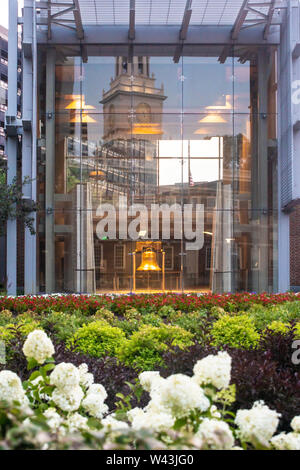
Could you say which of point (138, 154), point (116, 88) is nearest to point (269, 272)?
point (138, 154)

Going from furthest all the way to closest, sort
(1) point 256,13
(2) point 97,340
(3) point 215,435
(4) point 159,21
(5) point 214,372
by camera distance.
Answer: (4) point 159,21 → (1) point 256,13 → (2) point 97,340 → (5) point 214,372 → (3) point 215,435

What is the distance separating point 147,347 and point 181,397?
3.60m

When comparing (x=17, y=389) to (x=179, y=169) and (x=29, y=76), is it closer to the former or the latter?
(x=179, y=169)

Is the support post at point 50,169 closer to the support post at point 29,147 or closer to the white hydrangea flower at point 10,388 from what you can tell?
the support post at point 29,147

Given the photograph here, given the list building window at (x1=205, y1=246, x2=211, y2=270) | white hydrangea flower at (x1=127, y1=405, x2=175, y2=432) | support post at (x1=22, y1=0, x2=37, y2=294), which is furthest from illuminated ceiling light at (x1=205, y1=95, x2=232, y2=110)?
white hydrangea flower at (x1=127, y1=405, x2=175, y2=432)

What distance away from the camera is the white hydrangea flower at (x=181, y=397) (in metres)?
1.90

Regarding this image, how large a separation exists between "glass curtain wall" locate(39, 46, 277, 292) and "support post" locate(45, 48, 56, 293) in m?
0.04

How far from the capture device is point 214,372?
2102 millimetres

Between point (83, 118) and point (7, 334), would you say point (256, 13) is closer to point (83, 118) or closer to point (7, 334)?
point (83, 118)

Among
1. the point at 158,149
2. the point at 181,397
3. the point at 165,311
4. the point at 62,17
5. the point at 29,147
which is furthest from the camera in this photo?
the point at 158,149

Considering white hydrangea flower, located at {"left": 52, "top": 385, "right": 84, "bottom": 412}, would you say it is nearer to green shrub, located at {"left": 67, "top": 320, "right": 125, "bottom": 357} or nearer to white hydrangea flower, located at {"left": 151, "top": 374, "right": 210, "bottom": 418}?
white hydrangea flower, located at {"left": 151, "top": 374, "right": 210, "bottom": 418}

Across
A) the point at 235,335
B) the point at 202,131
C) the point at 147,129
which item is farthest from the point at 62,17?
the point at 235,335

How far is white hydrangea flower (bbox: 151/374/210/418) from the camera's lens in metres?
1.90

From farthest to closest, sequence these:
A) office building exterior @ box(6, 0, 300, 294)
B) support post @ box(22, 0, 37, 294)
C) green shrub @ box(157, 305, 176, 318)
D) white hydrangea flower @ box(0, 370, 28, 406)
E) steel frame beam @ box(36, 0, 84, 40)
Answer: office building exterior @ box(6, 0, 300, 294) < support post @ box(22, 0, 37, 294) < steel frame beam @ box(36, 0, 84, 40) < green shrub @ box(157, 305, 176, 318) < white hydrangea flower @ box(0, 370, 28, 406)
